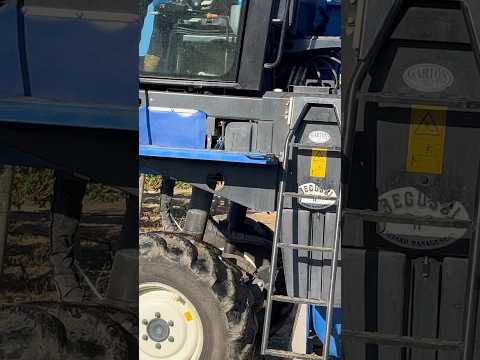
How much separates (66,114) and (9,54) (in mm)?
180

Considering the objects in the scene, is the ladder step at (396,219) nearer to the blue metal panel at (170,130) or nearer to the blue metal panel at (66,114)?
the blue metal panel at (66,114)

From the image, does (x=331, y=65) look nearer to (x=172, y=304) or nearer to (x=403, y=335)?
(x=172, y=304)

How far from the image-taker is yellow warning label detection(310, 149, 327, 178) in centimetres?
Result: 353

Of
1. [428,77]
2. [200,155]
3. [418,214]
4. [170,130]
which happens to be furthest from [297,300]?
[428,77]

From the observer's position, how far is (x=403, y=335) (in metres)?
2.22

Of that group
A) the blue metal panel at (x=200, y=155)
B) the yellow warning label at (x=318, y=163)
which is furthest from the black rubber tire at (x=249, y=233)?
the yellow warning label at (x=318, y=163)

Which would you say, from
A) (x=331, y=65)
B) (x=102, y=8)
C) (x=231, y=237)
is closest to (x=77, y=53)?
(x=102, y=8)

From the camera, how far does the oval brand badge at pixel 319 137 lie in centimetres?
357

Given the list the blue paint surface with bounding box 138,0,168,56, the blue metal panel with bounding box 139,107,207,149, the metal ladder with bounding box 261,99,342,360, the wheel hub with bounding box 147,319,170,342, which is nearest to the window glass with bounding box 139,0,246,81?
the blue paint surface with bounding box 138,0,168,56

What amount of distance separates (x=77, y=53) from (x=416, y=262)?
41.5 inches

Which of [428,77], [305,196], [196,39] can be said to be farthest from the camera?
[196,39]

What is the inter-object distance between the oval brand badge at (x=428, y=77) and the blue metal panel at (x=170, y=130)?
2050mm

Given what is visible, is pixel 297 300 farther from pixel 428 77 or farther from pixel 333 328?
pixel 428 77

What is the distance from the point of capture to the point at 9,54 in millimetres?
1794
